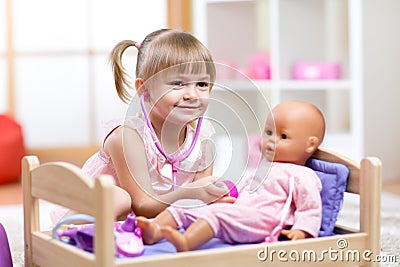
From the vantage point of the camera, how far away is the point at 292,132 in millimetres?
1349

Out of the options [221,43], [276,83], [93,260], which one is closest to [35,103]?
[221,43]

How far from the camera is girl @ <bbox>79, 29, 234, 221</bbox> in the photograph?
1335 mm

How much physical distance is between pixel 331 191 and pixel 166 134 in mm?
329

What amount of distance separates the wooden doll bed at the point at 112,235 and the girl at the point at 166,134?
0.16 m

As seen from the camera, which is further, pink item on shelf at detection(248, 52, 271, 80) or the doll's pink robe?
pink item on shelf at detection(248, 52, 271, 80)

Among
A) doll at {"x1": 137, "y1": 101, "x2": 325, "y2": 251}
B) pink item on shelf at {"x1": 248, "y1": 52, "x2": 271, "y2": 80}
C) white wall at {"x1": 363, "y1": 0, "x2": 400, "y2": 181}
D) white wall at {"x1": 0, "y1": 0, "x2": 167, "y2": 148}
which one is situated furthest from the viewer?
white wall at {"x1": 0, "y1": 0, "x2": 167, "y2": 148}

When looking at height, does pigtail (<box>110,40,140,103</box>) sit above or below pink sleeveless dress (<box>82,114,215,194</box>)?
above

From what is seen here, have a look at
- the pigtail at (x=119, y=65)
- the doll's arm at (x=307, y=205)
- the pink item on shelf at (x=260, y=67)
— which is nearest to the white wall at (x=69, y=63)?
the pink item on shelf at (x=260, y=67)

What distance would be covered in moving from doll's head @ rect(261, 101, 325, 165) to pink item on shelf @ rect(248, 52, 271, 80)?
5.04 feet

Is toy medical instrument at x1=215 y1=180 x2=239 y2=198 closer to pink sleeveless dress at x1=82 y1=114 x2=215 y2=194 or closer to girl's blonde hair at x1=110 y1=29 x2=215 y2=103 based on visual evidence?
pink sleeveless dress at x1=82 y1=114 x2=215 y2=194

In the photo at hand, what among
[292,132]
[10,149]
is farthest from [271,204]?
[10,149]

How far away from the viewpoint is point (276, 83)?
2828 millimetres

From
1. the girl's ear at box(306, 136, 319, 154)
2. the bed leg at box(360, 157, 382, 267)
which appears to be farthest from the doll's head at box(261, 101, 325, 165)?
the bed leg at box(360, 157, 382, 267)

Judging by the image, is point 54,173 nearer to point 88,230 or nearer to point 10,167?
point 88,230
